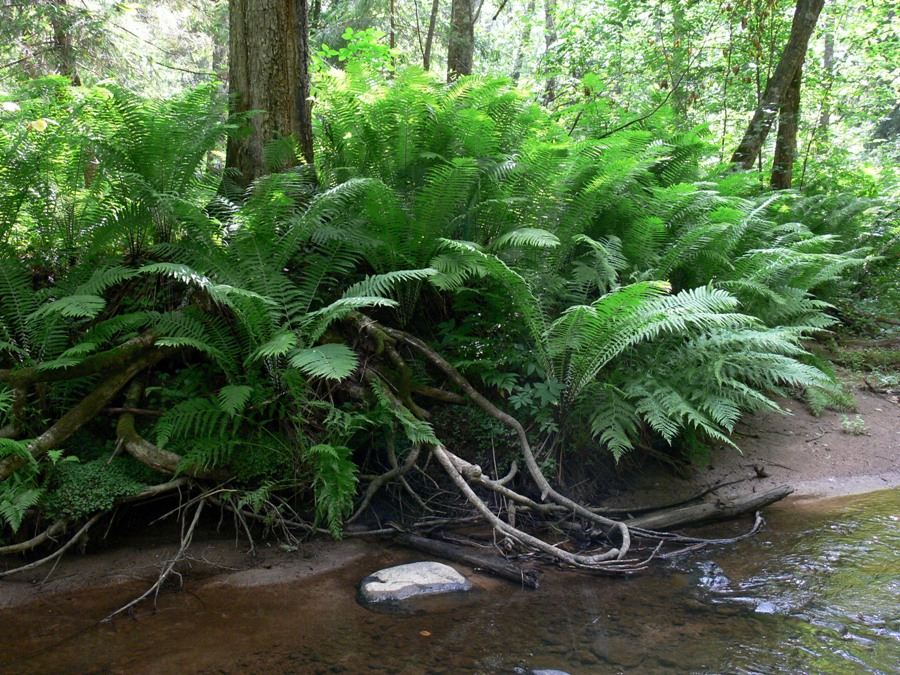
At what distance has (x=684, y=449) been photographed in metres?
4.02

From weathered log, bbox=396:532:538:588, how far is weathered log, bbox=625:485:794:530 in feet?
2.55

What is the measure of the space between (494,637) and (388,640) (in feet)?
1.38

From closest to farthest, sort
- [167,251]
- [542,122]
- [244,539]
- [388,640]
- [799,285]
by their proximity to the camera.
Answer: [388,640] < [244,539] < [167,251] < [542,122] < [799,285]

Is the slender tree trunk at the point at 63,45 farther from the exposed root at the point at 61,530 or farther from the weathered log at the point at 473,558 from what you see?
the weathered log at the point at 473,558

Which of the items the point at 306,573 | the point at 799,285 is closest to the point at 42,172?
the point at 306,573

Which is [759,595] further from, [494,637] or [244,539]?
[244,539]

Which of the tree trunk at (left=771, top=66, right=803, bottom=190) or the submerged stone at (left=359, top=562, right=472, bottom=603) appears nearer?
the submerged stone at (left=359, top=562, right=472, bottom=603)

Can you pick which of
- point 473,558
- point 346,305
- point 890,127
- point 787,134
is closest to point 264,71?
point 346,305

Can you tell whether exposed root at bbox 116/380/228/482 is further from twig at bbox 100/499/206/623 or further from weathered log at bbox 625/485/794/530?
weathered log at bbox 625/485/794/530

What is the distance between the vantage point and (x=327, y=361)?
2809 mm

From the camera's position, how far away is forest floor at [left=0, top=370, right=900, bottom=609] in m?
2.96

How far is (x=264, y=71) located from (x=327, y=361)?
8.36 ft

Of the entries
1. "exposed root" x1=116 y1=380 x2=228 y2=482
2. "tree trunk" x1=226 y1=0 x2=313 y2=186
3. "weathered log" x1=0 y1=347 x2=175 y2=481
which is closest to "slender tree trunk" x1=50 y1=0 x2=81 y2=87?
"tree trunk" x1=226 y1=0 x2=313 y2=186

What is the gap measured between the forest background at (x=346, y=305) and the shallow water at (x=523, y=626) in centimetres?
35
